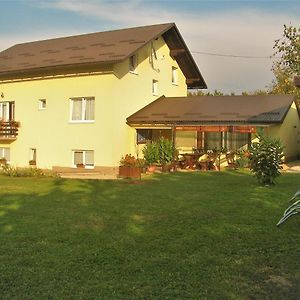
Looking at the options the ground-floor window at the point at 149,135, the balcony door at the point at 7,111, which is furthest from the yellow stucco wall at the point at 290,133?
the balcony door at the point at 7,111

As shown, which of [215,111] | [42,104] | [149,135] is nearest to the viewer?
[215,111]

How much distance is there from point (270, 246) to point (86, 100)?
52.4 ft

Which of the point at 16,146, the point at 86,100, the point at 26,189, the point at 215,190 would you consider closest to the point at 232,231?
the point at 215,190

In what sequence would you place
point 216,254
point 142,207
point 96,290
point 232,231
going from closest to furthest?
point 96,290
point 216,254
point 232,231
point 142,207

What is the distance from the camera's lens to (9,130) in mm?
23359

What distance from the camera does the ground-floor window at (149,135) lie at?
75.8 ft

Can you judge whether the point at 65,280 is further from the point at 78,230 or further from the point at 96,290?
the point at 78,230

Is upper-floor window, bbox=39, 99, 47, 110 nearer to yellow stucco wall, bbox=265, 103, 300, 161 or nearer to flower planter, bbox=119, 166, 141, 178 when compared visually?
flower planter, bbox=119, 166, 141, 178

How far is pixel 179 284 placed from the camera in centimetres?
512

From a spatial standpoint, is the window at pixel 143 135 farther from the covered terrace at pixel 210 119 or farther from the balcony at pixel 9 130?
the balcony at pixel 9 130

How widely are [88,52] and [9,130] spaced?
225 inches

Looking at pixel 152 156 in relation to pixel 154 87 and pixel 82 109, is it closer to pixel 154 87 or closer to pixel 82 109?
pixel 82 109

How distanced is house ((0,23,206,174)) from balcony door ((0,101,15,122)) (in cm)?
5

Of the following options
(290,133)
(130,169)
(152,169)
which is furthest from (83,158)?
(290,133)
